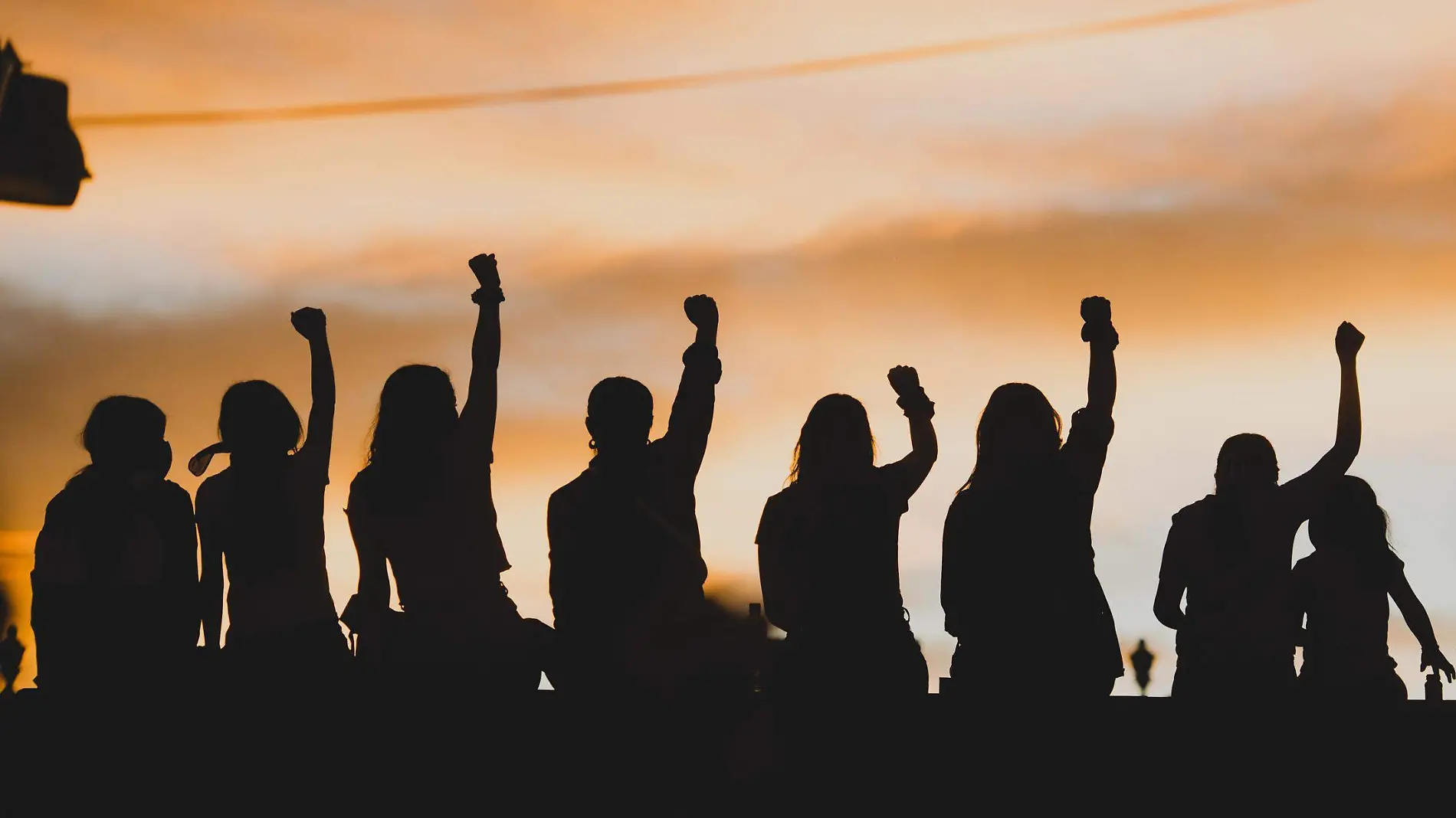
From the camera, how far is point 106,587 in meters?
5.52

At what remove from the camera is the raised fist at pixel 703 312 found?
18.4 feet

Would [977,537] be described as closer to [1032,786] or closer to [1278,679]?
[1032,786]

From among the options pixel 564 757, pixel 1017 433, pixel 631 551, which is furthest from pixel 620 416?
pixel 1017 433

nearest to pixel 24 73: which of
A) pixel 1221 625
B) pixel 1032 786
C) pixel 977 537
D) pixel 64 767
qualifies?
pixel 64 767

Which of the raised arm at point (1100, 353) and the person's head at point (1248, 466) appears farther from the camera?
the person's head at point (1248, 466)

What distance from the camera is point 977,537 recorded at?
18.2 feet

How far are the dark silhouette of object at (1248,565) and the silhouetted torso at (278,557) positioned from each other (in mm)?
3176

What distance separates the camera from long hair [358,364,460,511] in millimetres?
5250

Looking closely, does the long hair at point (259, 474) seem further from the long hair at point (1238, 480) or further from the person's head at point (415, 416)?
the long hair at point (1238, 480)

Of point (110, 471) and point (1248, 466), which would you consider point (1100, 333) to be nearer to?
point (1248, 466)

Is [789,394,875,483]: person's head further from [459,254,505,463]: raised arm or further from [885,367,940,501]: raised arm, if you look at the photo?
Result: [459,254,505,463]: raised arm

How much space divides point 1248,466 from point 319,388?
11.4ft

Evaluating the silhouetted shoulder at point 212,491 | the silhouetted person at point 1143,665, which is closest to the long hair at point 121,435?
the silhouetted shoulder at point 212,491

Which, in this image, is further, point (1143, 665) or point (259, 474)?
point (1143, 665)
